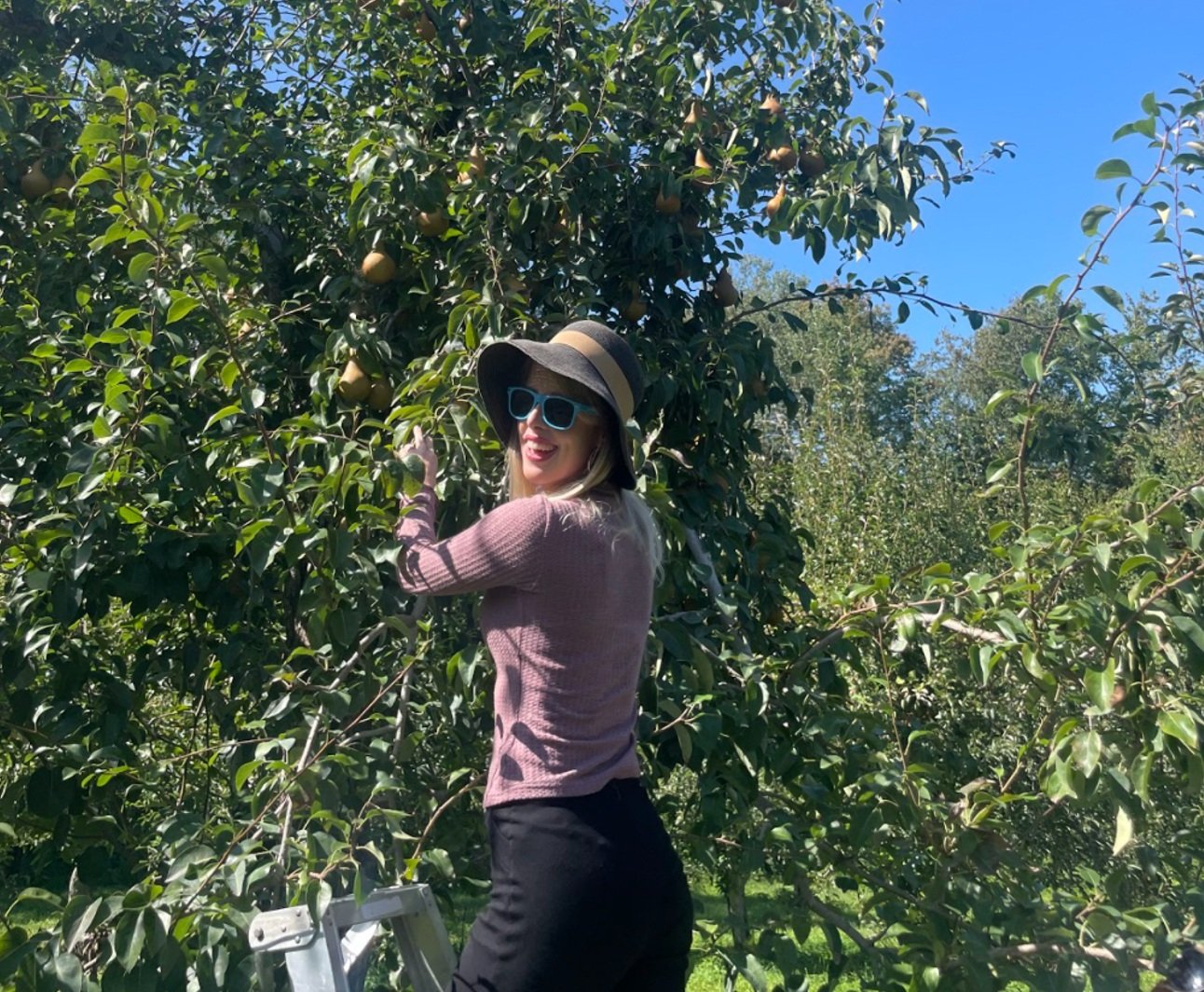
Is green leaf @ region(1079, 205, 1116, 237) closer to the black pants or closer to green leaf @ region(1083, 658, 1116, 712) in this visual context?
green leaf @ region(1083, 658, 1116, 712)

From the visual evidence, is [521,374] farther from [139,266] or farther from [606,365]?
[139,266]

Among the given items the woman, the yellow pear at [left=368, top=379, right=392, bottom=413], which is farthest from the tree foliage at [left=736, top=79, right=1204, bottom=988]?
the yellow pear at [left=368, top=379, right=392, bottom=413]

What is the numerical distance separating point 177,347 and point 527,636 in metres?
1.17

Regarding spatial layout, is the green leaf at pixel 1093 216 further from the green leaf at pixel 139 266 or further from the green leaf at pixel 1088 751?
the green leaf at pixel 139 266

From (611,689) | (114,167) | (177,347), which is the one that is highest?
(114,167)

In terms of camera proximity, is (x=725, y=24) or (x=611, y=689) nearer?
(x=611, y=689)

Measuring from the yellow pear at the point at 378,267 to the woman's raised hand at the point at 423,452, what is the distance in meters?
0.88

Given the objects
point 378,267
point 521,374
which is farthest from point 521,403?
point 378,267

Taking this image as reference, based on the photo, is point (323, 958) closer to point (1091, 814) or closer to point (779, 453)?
point (1091, 814)

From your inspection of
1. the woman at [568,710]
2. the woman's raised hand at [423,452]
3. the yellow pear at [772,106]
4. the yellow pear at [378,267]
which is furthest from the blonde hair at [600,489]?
the yellow pear at [772,106]

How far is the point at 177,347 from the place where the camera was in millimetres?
2326

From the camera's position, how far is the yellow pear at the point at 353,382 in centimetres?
245

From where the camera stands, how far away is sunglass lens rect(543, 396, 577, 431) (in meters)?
1.67

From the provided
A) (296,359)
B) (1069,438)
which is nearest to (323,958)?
(296,359)
